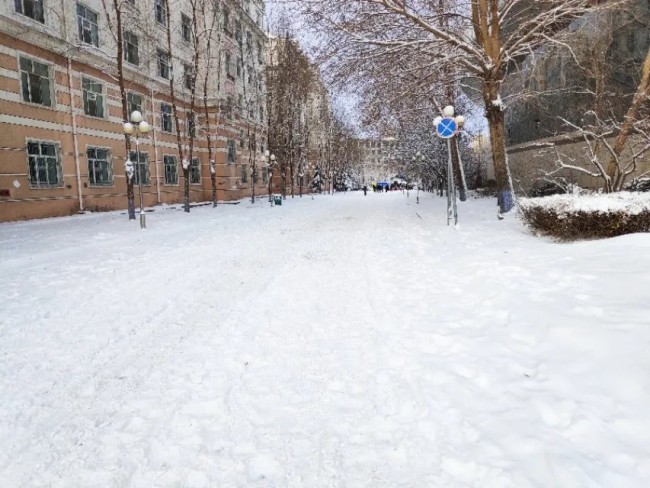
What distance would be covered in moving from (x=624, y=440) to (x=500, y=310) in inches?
96.4

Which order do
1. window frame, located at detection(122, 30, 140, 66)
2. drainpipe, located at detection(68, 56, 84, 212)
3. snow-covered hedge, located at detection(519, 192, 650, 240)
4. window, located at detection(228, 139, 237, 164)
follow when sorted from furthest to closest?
window, located at detection(228, 139, 237, 164), window frame, located at detection(122, 30, 140, 66), drainpipe, located at detection(68, 56, 84, 212), snow-covered hedge, located at detection(519, 192, 650, 240)

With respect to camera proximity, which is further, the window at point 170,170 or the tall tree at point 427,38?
the window at point 170,170

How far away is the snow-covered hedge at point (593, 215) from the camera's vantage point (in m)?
7.61

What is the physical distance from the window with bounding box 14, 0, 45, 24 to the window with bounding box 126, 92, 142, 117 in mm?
6431

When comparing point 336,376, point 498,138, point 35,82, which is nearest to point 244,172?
point 35,82

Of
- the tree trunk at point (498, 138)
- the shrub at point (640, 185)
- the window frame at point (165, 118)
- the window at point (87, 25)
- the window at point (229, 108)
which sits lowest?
the shrub at point (640, 185)

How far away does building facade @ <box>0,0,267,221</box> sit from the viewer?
17.7 meters

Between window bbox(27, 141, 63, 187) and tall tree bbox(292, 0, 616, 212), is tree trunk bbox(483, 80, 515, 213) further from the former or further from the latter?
window bbox(27, 141, 63, 187)

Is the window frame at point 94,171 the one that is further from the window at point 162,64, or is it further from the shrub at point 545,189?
the shrub at point 545,189

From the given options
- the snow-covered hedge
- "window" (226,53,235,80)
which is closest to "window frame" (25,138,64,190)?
"window" (226,53,235,80)

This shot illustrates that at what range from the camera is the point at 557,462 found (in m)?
2.36

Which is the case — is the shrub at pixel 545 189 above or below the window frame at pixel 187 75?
below

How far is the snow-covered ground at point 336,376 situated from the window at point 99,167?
680 inches

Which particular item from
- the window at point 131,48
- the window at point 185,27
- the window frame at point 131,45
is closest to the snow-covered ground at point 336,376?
the window frame at point 131,45
